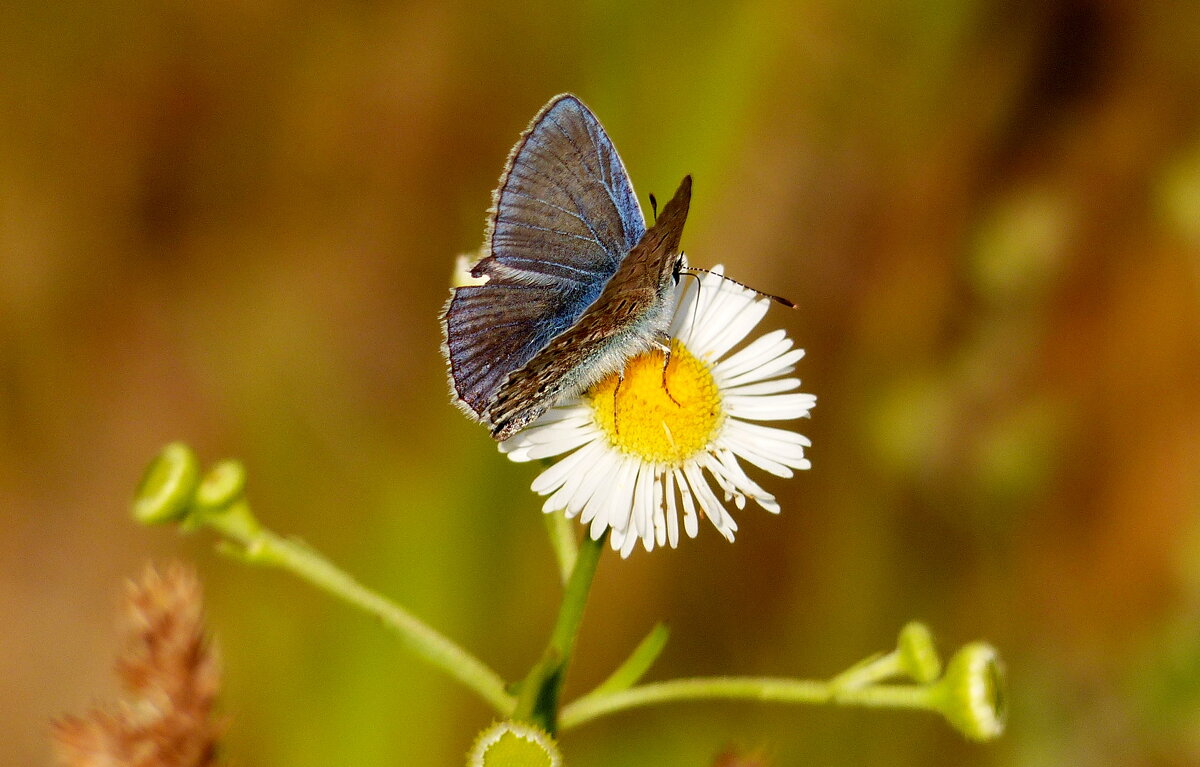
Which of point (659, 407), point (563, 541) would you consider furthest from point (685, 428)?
point (563, 541)

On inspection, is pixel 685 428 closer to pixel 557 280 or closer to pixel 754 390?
pixel 754 390

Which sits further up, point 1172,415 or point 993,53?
point 993,53

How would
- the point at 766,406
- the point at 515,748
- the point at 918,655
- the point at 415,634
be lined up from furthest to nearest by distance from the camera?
1. the point at 766,406
2. the point at 918,655
3. the point at 415,634
4. the point at 515,748

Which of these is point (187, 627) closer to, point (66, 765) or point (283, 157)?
point (66, 765)

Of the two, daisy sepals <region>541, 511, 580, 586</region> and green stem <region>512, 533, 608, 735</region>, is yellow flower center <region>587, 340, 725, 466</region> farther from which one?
green stem <region>512, 533, 608, 735</region>

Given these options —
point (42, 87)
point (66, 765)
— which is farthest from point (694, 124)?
point (66, 765)
